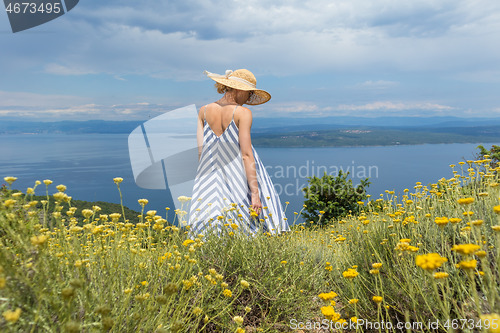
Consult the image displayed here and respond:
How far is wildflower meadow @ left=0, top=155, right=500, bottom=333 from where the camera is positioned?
5.45ft

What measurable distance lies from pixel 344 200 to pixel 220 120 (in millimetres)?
6998

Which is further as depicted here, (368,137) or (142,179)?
(368,137)

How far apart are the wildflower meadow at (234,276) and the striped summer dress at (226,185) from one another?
2.85 feet

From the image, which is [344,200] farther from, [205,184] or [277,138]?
[277,138]

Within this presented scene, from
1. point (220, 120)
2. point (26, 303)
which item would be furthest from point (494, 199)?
point (26, 303)

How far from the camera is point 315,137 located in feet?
392

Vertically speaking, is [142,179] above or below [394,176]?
above

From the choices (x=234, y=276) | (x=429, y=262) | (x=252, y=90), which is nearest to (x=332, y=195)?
(x=252, y=90)

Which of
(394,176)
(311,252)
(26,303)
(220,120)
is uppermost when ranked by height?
(220,120)

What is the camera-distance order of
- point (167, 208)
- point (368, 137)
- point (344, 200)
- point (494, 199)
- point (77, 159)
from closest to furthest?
point (494, 199) → point (167, 208) → point (344, 200) → point (77, 159) → point (368, 137)

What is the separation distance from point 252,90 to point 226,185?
1.48 metres

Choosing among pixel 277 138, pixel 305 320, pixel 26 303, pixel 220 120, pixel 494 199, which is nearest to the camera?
pixel 26 303

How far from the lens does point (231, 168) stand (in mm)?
4414

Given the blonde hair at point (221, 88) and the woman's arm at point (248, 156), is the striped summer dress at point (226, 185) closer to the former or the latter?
the woman's arm at point (248, 156)
